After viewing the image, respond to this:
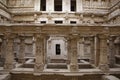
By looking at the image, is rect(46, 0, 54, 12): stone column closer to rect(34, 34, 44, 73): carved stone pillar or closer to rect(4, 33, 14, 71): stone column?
rect(34, 34, 44, 73): carved stone pillar

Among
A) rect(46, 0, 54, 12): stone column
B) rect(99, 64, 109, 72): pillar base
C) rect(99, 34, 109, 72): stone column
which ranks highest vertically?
rect(46, 0, 54, 12): stone column

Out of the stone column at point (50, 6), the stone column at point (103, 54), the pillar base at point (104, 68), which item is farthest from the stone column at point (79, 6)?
the pillar base at point (104, 68)

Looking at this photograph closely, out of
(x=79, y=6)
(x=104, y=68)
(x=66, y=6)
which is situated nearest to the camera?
(x=104, y=68)

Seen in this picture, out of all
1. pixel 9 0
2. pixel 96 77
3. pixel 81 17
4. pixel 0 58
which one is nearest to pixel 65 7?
pixel 81 17

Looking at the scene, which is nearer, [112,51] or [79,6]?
[112,51]

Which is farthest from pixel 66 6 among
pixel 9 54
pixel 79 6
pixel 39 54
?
pixel 9 54

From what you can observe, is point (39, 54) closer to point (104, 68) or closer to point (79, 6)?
point (104, 68)

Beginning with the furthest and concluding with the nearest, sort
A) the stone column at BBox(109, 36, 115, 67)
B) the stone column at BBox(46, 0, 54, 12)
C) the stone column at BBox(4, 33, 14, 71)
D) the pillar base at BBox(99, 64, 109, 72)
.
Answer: the stone column at BBox(46, 0, 54, 12)
the stone column at BBox(109, 36, 115, 67)
the stone column at BBox(4, 33, 14, 71)
the pillar base at BBox(99, 64, 109, 72)

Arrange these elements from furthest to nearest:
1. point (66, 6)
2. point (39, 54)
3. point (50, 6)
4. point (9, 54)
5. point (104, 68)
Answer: point (66, 6) < point (50, 6) < point (9, 54) < point (39, 54) < point (104, 68)

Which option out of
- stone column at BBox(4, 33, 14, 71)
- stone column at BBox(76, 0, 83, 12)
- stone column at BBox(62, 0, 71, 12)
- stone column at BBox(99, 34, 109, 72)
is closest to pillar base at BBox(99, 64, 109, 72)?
stone column at BBox(99, 34, 109, 72)

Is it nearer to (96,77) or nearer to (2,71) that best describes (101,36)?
(96,77)

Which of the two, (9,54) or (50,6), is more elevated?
(50,6)

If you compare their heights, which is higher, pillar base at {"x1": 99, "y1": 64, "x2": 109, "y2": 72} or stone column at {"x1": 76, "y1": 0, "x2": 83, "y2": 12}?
stone column at {"x1": 76, "y1": 0, "x2": 83, "y2": 12}

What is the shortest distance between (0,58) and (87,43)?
1132cm
